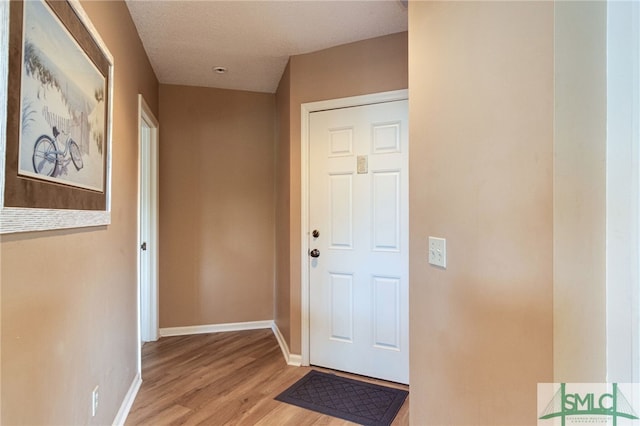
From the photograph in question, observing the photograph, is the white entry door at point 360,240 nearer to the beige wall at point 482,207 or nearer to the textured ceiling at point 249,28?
the textured ceiling at point 249,28

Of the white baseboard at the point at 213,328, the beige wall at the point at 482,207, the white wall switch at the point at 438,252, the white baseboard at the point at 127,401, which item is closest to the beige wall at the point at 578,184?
the beige wall at the point at 482,207

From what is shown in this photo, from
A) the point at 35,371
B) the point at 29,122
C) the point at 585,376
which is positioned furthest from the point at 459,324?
the point at 29,122

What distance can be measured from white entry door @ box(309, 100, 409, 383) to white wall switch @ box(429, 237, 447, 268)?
40.9 inches

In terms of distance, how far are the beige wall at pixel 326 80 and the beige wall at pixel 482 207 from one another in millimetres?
905

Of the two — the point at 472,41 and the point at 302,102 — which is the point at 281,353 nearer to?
the point at 302,102

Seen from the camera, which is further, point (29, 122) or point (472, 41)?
point (472, 41)

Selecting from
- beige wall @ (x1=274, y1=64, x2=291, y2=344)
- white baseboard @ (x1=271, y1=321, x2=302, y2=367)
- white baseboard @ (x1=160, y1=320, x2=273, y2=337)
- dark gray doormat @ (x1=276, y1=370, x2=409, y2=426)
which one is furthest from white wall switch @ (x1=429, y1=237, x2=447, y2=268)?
white baseboard @ (x1=160, y1=320, x2=273, y2=337)

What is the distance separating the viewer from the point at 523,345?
0.93m

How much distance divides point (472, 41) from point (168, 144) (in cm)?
299

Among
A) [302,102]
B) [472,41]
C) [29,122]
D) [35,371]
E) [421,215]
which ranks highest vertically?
[302,102]

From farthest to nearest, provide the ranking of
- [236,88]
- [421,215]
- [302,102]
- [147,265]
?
[236,88], [147,265], [302,102], [421,215]

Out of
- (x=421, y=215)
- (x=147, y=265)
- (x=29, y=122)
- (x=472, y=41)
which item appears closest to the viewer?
(x=29, y=122)

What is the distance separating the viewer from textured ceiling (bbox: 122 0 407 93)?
6.89 ft

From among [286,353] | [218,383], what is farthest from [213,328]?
[218,383]
